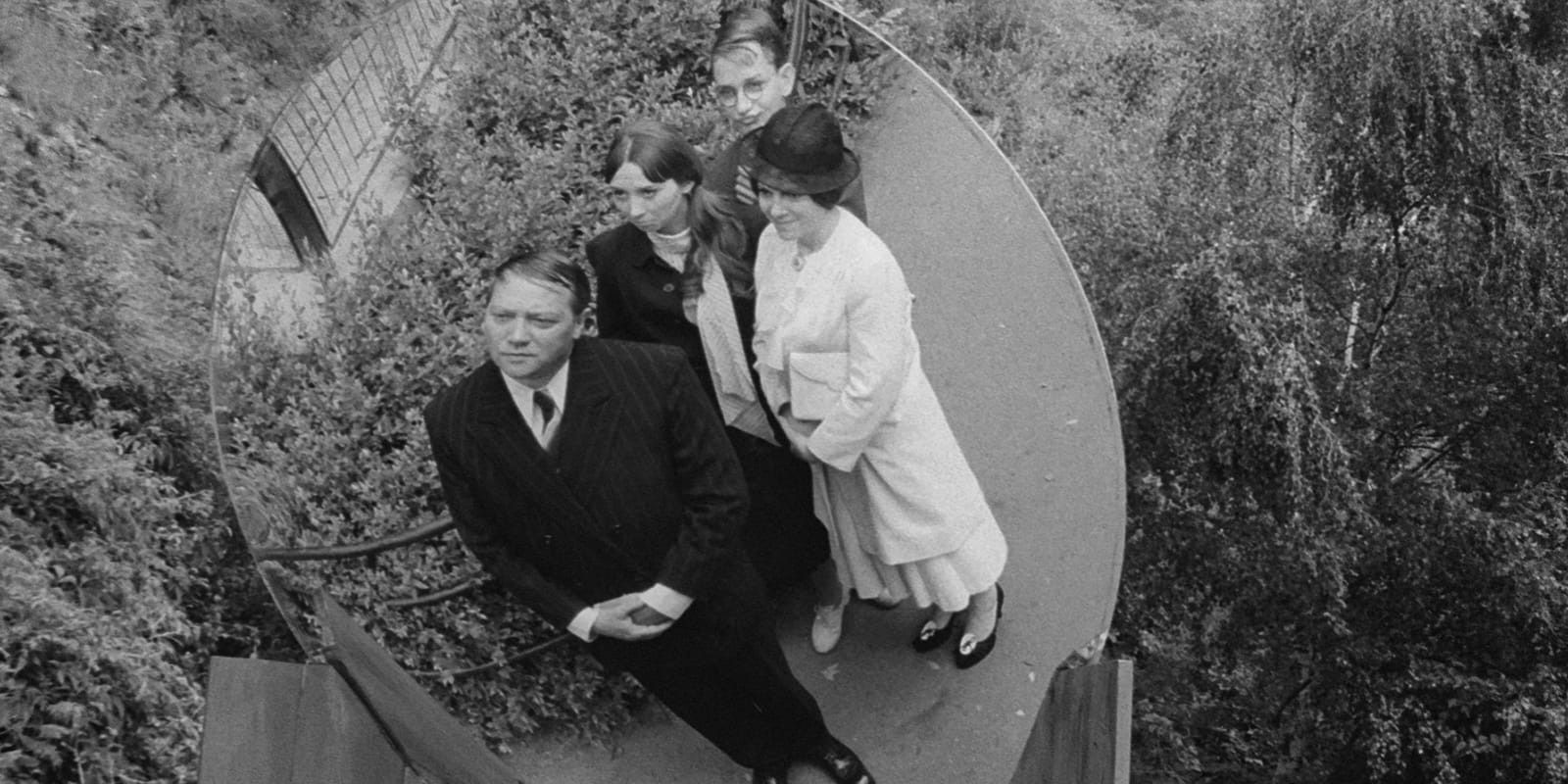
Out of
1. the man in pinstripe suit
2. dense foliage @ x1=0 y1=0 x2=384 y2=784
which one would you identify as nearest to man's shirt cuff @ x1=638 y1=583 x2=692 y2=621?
the man in pinstripe suit

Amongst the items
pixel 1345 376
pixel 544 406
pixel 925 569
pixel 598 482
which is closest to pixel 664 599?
pixel 598 482

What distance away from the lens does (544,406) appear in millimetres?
3299

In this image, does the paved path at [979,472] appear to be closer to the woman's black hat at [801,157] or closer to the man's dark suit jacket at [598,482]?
the man's dark suit jacket at [598,482]

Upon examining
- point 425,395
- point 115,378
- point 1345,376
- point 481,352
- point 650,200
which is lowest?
point 1345,376

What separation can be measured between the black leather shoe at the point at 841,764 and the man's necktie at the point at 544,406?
1.04m

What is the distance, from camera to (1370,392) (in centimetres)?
790

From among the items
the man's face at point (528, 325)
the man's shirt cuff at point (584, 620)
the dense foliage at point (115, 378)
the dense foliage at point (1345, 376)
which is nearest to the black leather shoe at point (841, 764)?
the man's shirt cuff at point (584, 620)

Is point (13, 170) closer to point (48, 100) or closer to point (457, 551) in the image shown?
point (48, 100)

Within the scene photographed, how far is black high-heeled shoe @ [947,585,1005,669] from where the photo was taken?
4027mm

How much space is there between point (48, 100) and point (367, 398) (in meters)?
2.18

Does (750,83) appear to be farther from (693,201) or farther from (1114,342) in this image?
(1114,342)

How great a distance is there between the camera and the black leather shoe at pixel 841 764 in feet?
12.5

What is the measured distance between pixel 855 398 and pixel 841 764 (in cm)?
89

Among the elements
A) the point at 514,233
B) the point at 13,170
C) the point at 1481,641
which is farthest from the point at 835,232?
the point at 1481,641
